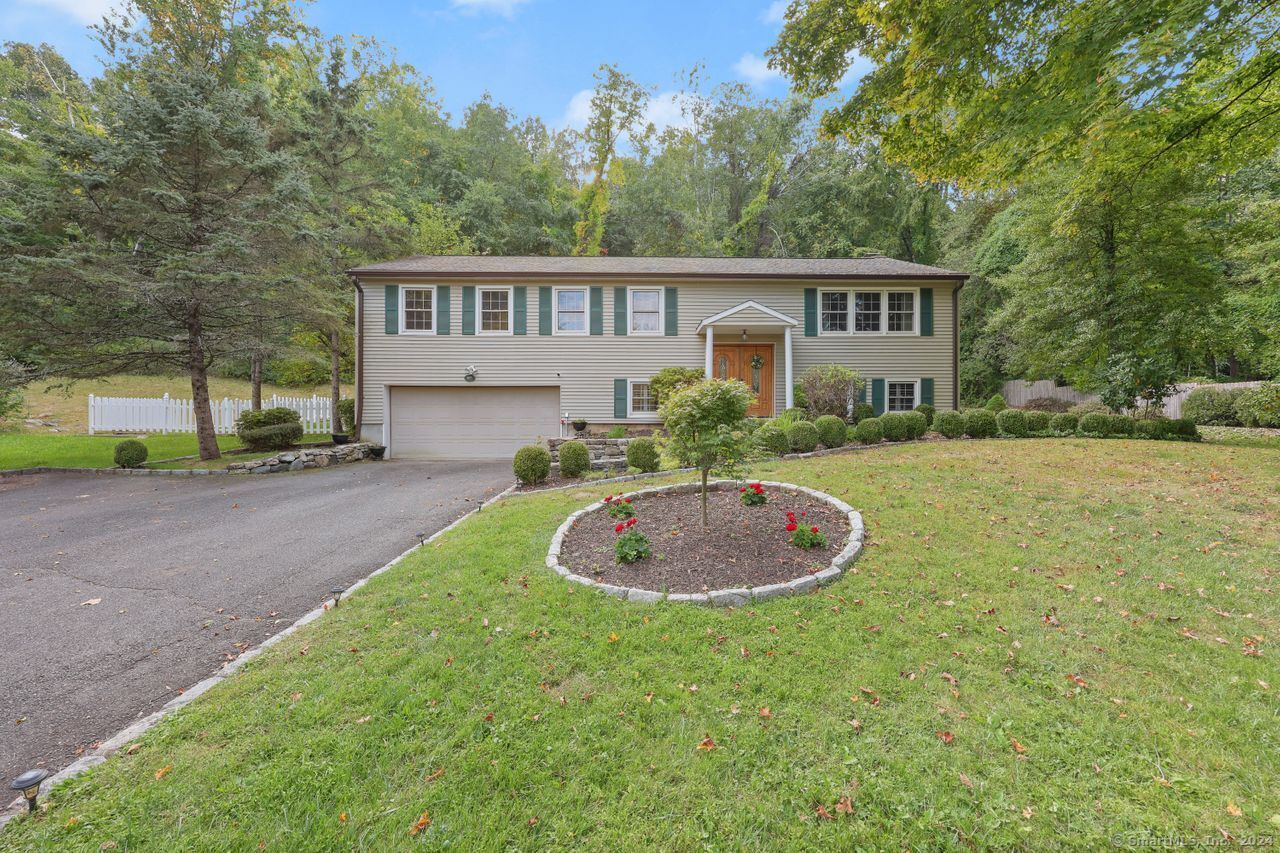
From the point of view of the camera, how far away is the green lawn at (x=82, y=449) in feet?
34.2

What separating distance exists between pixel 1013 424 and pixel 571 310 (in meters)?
10.6

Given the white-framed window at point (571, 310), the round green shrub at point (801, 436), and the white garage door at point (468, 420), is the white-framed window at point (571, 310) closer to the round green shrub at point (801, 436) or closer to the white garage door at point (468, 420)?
the white garage door at point (468, 420)

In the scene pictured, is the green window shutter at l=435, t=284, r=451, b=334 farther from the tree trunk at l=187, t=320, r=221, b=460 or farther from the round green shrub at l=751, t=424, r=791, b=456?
the round green shrub at l=751, t=424, r=791, b=456

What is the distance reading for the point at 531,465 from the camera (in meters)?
7.79

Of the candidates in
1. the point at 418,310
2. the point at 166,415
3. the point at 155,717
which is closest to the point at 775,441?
the point at 155,717

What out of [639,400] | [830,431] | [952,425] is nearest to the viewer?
[830,431]

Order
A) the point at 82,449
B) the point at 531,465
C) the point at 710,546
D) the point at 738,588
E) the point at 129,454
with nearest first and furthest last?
1. the point at 738,588
2. the point at 710,546
3. the point at 531,465
4. the point at 129,454
5. the point at 82,449

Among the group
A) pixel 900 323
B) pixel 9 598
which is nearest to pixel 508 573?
pixel 9 598

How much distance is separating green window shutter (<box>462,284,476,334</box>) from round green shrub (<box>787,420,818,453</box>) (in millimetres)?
8587

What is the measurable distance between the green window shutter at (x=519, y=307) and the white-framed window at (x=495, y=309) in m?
0.12

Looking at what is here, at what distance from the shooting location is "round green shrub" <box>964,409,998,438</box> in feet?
33.0

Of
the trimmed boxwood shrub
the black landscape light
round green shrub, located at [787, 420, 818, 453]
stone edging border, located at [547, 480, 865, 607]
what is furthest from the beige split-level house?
the black landscape light

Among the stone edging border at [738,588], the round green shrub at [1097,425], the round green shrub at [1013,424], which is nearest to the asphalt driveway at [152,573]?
the stone edging border at [738,588]

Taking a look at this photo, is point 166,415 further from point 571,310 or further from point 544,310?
point 571,310
